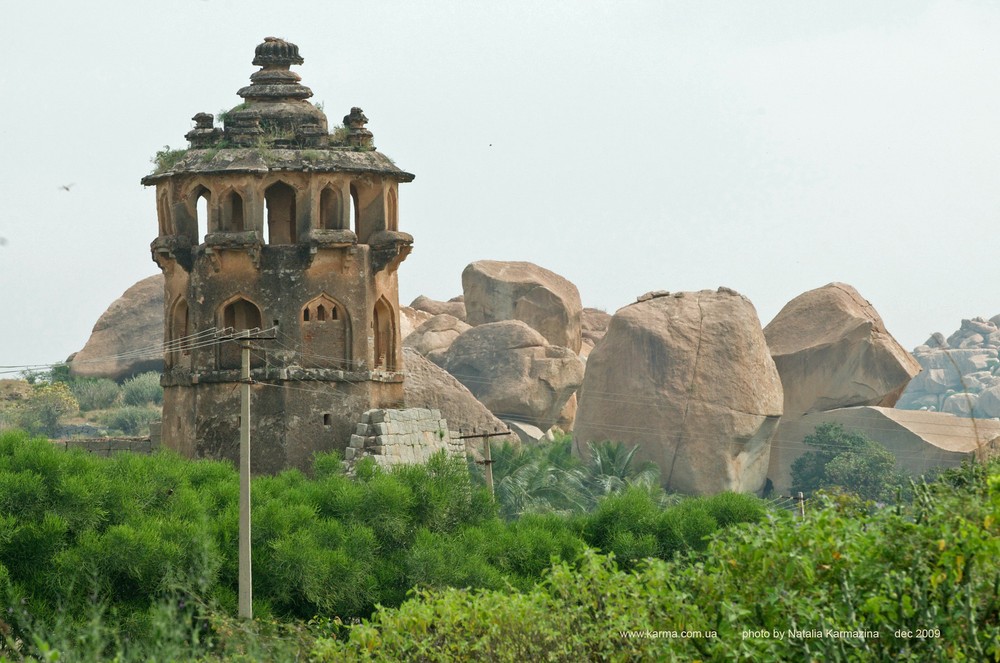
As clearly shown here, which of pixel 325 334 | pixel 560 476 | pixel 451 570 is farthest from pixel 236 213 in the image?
pixel 560 476

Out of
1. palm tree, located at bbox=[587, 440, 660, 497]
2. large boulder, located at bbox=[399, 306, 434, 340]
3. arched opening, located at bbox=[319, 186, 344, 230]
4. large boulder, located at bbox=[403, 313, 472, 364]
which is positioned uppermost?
large boulder, located at bbox=[399, 306, 434, 340]

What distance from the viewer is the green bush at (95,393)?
167 feet

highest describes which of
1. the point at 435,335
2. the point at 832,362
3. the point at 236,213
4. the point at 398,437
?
the point at 435,335

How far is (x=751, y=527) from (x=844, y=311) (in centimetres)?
3585

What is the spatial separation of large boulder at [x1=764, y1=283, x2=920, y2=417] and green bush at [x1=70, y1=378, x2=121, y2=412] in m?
18.8

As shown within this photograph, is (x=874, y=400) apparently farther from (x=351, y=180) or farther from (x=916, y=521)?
(x=916, y=521)

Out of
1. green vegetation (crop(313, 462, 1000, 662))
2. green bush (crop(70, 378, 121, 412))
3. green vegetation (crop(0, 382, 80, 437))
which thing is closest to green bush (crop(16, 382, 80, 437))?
green vegetation (crop(0, 382, 80, 437))

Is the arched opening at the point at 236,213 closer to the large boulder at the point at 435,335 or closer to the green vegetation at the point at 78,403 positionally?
the green vegetation at the point at 78,403

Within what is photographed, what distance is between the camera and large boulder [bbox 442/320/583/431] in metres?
44.5

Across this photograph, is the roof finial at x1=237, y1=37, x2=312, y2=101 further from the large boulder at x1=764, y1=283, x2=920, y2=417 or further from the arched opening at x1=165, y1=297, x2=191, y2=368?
the large boulder at x1=764, y1=283, x2=920, y2=417

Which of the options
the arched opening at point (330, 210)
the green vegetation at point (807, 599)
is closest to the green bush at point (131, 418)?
the arched opening at point (330, 210)

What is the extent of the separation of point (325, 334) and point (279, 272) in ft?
3.05

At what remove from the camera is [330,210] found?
72.2 feet

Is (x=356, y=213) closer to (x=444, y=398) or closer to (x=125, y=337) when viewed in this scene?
(x=444, y=398)
